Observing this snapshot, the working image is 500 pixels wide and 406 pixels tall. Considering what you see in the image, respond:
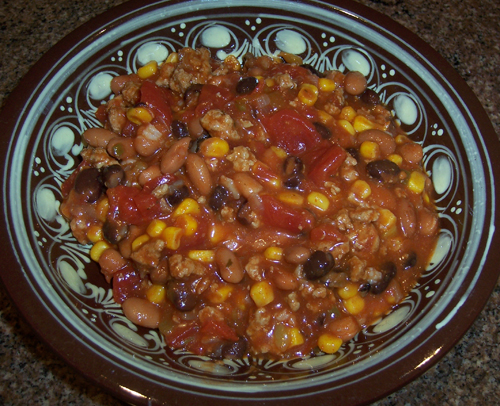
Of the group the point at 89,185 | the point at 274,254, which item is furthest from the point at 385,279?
the point at 89,185

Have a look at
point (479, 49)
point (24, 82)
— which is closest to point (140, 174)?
point (24, 82)

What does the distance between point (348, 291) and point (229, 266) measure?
0.77 m

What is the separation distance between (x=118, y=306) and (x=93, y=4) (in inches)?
127

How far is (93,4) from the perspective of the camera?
15.0 feet

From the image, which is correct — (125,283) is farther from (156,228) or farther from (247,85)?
(247,85)

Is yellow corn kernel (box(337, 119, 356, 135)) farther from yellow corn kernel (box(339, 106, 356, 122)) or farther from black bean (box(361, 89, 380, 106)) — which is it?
black bean (box(361, 89, 380, 106))

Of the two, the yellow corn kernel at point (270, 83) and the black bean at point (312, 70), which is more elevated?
the black bean at point (312, 70)

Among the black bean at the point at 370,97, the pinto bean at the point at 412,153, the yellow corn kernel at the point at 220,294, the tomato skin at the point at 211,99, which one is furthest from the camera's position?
the black bean at the point at 370,97

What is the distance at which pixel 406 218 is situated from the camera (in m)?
2.95

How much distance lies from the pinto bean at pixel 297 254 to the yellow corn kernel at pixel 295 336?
40 centimetres

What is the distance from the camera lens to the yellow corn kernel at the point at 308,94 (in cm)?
318

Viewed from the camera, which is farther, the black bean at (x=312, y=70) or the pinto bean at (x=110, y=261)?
the black bean at (x=312, y=70)

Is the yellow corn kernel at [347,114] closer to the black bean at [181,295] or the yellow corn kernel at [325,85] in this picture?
the yellow corn kernel at [325,85]

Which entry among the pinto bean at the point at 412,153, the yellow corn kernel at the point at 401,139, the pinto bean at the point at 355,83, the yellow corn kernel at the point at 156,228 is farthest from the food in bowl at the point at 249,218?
the pinto bean at the point at 355,83
